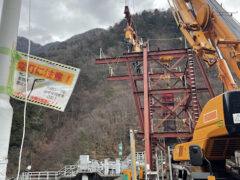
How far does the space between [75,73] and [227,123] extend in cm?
325

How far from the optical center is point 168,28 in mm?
80562

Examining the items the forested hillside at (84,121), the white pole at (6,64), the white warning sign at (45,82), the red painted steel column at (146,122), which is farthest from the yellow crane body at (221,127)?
the forested hillside at (84,121)

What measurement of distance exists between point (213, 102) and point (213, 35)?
24.0ft

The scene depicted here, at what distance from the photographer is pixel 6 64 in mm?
2266

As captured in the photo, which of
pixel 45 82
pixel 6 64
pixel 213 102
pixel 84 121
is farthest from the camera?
pixel 84 121

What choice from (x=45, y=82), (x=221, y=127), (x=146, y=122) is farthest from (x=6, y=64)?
(x=146, y=122)

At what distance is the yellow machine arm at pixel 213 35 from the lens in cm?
916

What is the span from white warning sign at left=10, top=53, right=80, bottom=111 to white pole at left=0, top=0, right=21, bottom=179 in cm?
22

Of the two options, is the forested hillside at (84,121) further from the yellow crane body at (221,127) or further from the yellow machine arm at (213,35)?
the yellow crane body at (221,127)

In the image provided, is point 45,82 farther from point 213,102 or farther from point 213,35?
point 213,35

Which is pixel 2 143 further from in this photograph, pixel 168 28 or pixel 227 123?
pixel 168 28

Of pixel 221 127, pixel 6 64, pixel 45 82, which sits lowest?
pixel 221 127

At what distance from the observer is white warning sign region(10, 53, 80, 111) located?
2.44m

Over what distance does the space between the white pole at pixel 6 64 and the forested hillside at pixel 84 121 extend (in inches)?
1428
